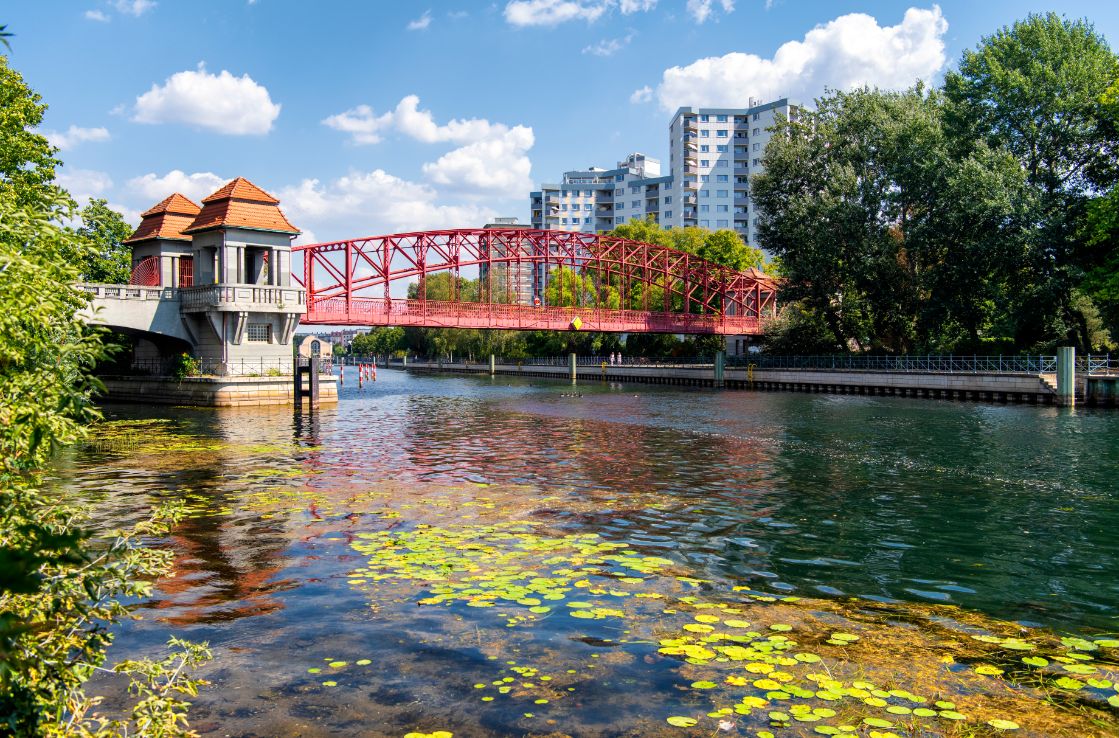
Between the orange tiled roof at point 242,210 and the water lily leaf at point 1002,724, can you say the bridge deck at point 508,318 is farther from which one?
the water lily leaf at point 1002,724

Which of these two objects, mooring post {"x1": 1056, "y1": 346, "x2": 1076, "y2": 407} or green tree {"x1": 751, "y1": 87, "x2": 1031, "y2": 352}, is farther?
green tree {"x1": 751, "y1": 87, "x2": 1031, "y2": 352}

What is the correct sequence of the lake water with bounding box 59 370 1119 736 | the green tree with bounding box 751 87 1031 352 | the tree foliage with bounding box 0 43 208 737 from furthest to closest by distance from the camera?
the green tree with bounding box 751 87 1031 352
the lake water with bounding box 59 370 1119 736
the tree foliage with bounding box 0 43 208 737

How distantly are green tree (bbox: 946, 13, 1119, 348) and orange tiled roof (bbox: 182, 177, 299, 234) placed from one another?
4657 cm

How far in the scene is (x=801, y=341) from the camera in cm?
7938

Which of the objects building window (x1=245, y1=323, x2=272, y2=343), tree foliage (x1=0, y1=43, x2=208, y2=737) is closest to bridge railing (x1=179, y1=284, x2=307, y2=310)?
building window (x1=245, y1=323, x2=272, y2=343)

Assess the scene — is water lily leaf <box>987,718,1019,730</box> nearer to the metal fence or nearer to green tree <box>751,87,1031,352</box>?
the metal fence

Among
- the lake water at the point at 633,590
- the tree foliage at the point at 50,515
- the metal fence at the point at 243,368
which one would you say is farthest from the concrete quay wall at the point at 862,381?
the tree foliage at the point at 50,515

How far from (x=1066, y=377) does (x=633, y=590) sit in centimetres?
4619

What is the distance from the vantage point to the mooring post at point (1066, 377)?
47219mm

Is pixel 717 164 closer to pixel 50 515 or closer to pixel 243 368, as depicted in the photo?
pixel 243 368

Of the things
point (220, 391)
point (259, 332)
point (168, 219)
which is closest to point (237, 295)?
point (259, 332)

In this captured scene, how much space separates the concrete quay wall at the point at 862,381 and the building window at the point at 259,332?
143ft

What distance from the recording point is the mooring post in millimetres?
47219

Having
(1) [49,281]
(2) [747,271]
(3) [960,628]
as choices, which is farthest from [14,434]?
(2) [747,271]
